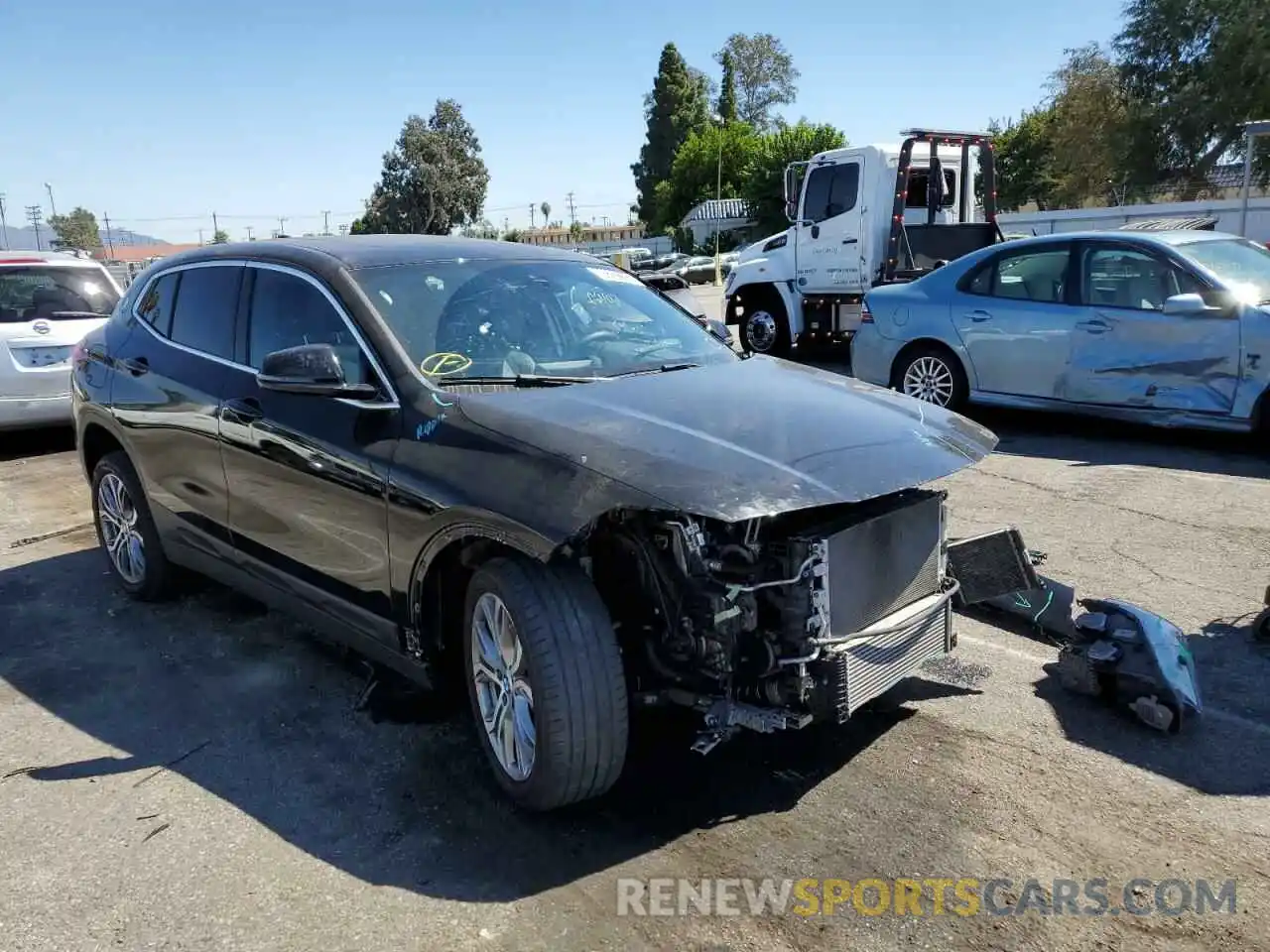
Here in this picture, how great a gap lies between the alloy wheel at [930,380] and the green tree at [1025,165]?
43.2 meters

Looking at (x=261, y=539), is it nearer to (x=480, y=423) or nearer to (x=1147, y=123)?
(x=480, y=423)

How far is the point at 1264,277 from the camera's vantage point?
759cm

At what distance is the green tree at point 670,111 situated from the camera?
80.8m

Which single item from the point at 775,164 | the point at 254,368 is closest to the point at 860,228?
the point at 254,368

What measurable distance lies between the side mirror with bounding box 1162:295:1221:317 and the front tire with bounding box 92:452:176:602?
679cm

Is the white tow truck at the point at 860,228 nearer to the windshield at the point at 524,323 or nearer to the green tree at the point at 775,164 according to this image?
the windshield at the point at 524,323

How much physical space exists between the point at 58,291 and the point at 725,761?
8.64 meters

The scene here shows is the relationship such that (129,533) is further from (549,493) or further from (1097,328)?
(1097,328)

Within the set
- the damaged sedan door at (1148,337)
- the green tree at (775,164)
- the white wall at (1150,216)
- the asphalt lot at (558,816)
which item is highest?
the green tree at (775,164)

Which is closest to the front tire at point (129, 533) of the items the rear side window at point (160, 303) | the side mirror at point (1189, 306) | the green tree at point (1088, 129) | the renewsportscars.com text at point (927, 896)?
the rear side window at point (160, 303)

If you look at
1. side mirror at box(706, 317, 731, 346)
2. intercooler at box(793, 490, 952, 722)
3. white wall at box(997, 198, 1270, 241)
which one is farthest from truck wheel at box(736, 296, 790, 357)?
white wall at box(997, 198, 1270, 241)

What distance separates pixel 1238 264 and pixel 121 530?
7870mm

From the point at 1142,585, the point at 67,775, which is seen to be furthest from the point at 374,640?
the point at 1142,585

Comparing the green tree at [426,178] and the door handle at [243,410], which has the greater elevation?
the green tree at [426,178]
